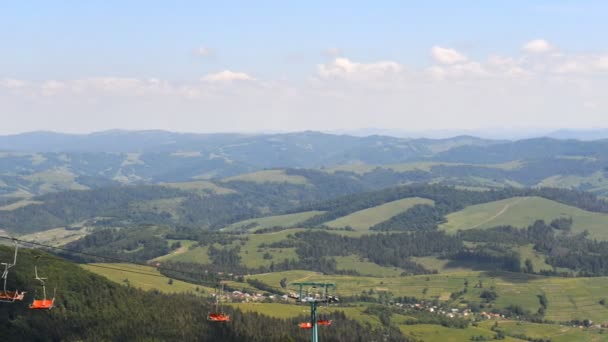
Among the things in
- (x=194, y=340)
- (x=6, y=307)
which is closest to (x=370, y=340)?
(x=194, y=340)

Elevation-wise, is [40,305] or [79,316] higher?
[40,305]

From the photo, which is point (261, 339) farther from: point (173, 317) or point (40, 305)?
point (40, 305)

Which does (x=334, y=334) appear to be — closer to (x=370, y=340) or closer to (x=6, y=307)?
(x=370, y=340)

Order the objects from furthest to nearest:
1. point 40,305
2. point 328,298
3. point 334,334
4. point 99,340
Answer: point 334,334
point 99,340
point 328,298
point 40,305

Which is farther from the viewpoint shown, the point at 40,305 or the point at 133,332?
the point at 133,332

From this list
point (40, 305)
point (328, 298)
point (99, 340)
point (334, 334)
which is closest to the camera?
point (40, 305)

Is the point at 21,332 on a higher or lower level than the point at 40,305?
lower

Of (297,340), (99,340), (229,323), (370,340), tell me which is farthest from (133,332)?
A: (370,340)

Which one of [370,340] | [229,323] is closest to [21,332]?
[229,323]
